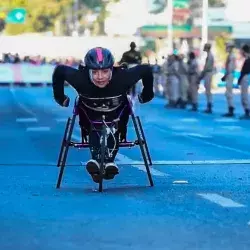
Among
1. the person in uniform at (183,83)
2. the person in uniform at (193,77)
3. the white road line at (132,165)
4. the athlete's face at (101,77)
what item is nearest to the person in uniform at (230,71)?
the person in uniform at (193,77)

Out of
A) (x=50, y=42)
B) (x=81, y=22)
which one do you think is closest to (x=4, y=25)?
(x=81, y=22)

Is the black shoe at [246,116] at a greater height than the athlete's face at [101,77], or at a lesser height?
lesser

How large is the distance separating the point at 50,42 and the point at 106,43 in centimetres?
477

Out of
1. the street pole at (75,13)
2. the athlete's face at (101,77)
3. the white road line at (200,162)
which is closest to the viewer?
the athlete's face at (101,77)

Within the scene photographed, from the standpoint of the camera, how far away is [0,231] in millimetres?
9086

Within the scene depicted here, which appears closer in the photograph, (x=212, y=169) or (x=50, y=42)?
(x=212, y=169)

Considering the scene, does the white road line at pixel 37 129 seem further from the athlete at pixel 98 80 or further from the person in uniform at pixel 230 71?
the athlete at pixel 98 80

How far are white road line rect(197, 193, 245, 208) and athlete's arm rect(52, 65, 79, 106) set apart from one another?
1803 mm

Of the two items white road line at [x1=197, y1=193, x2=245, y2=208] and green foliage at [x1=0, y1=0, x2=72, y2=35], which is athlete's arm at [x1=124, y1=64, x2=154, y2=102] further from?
green foliage at [x1=0, y1=0, x2=72, y2=35]

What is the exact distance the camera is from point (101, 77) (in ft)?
38.9

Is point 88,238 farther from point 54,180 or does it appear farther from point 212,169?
point 212,169

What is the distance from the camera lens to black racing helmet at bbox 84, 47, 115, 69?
11891 millimetres

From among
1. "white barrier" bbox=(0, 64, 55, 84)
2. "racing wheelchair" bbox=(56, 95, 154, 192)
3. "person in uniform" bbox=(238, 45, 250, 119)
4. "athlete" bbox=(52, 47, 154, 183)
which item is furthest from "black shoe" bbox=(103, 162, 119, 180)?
"white barrier" bbox=(0, 64, 55, 84)

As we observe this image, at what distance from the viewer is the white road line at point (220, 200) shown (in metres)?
10.7
